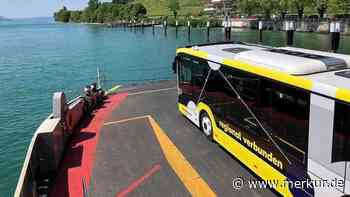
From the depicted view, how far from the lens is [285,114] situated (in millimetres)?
6758

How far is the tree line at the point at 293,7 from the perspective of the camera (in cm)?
6738

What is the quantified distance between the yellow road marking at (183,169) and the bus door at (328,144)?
8.49 feet

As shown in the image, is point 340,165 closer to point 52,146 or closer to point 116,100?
point 52,146

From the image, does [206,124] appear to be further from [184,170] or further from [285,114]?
[285,114]

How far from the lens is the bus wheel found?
1053 centimetres

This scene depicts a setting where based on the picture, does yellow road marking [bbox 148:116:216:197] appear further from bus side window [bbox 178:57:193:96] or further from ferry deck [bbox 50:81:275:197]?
bus side window [bbox 178:57:193:96]

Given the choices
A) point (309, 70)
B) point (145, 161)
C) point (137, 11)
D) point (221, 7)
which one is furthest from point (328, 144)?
point (221, 7)

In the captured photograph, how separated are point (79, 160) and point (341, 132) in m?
7.20

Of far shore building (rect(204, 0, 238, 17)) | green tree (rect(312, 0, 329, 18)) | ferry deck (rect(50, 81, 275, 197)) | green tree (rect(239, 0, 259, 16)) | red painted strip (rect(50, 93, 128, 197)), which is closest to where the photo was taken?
ferry deck (rect(50, 81, 275, 197))

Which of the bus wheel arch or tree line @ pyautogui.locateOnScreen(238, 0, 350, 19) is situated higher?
tree line @ pyautogui.locateOnScreen(238, 0, 350, 19)

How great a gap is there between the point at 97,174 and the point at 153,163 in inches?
62.0

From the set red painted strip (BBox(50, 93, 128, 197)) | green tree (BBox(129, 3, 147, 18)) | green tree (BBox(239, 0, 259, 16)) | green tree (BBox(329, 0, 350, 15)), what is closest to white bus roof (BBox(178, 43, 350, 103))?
red painted strip (BBox(50, 93, 128, 197))

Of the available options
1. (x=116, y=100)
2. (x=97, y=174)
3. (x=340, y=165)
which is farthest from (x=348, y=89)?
(x=116, y=100)

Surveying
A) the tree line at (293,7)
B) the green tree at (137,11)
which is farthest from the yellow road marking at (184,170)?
the green tree at (137,11)
